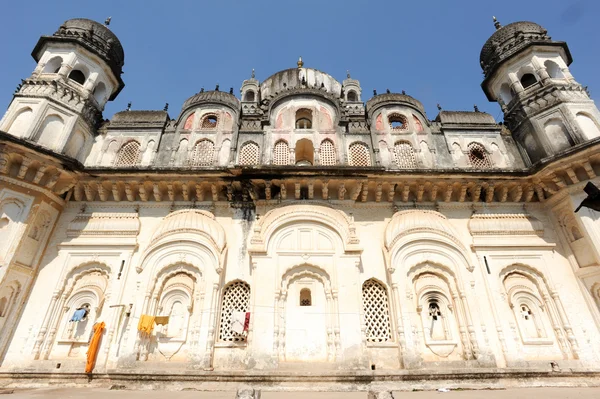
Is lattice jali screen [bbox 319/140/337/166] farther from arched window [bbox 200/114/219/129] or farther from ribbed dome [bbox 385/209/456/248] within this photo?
arched window [bbox 200/114/219/129]

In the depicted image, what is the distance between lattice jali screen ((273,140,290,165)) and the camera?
12.5m

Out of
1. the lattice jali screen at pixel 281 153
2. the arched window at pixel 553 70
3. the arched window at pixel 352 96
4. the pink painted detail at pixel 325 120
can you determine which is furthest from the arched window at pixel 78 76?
the arched window at pixel 553 70

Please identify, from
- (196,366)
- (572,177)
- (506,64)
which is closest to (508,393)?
(572,177)

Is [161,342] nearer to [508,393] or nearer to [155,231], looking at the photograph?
[155,231]

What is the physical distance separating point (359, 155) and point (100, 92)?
35.7ft

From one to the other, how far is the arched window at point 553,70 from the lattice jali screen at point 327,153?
9201 mm

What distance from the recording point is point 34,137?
11.0 m

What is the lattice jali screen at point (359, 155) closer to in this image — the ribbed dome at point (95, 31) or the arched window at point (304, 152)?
the arched window at point (304, 152)

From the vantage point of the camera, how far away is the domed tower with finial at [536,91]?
11711mm

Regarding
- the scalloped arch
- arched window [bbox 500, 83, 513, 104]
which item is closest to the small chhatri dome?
arched window [bbox 500, 83, 513, 104]

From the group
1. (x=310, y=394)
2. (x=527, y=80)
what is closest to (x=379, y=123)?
(x=527, y=80)

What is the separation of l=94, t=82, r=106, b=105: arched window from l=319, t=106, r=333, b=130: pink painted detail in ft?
29.5

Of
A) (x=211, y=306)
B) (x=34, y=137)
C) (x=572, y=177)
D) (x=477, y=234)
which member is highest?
(x=34, y=137)

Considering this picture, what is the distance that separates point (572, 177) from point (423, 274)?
18.1ft
